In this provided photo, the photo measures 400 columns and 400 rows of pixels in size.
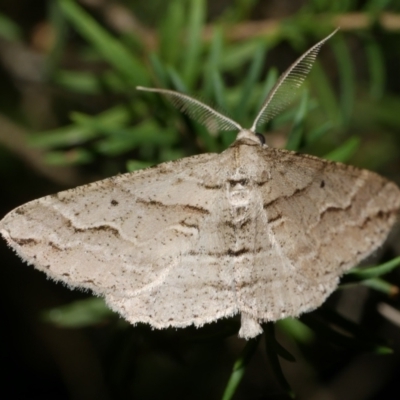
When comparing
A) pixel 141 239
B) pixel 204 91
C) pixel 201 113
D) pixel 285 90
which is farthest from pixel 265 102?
pixel 141 239

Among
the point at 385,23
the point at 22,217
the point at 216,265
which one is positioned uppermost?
the point at 385,23

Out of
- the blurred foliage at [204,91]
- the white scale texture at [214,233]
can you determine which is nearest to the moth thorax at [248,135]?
the white scale texture at [214,233]

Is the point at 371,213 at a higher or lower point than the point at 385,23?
lower

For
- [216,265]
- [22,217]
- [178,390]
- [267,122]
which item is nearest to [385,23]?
[267,122]

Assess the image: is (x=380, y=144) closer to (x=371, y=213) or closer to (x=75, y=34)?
(x=371, y=213)

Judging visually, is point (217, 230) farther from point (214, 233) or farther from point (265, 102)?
point (265, 102)

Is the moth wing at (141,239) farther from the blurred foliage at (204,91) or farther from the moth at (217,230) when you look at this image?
the blurred foliage at (204,91)

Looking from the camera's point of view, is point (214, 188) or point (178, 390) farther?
point (178, 390)
